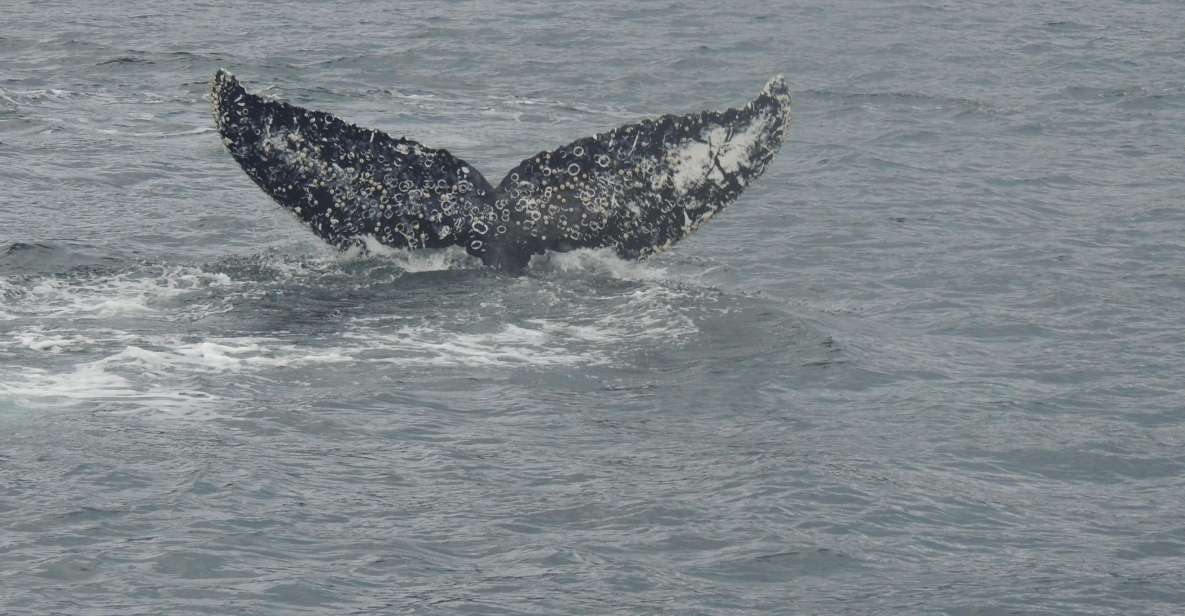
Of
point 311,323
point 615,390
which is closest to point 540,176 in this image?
point 311,323

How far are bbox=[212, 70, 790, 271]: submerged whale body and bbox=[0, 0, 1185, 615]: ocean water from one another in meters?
0.50

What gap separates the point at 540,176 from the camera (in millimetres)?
15273

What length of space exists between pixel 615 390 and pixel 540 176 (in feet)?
8.79

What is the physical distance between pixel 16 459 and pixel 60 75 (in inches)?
721

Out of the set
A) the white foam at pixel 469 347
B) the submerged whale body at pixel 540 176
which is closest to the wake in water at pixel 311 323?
the white foam at pixel 469 347

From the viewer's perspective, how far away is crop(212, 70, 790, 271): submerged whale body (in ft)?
49.2

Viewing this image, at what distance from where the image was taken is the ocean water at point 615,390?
33.9 feet

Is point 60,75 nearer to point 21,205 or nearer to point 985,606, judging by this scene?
point 21,205

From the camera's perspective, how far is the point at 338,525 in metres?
10.8

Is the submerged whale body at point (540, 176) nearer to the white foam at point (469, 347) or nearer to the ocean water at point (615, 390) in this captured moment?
the ocean water at point (615, 390)

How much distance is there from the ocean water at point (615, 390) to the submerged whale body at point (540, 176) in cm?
50

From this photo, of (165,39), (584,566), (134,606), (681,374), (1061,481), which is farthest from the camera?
(165,39)

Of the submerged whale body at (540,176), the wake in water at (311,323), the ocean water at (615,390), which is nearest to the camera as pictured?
the ocean water at (615,390)

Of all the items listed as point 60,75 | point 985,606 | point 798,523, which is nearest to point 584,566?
point 798,523
